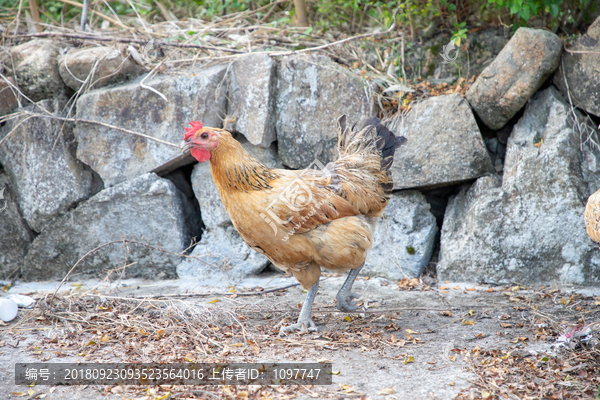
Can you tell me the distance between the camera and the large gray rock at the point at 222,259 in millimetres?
5570

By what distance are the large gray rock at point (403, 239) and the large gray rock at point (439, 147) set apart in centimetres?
26

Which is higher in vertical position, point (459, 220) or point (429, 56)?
point (429, 56)

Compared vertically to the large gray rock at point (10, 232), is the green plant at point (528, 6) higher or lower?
higher

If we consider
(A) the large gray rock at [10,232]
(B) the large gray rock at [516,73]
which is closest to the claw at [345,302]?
(B) the large gray rock at [516,73]

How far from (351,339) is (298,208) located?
114cm

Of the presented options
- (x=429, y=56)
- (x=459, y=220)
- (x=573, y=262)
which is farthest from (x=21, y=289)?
(x=573, y=262)

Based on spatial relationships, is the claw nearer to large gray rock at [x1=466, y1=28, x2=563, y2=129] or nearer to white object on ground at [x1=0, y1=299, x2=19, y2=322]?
large gray rock at [x1=466, y1=28, x2=563, y2=129]

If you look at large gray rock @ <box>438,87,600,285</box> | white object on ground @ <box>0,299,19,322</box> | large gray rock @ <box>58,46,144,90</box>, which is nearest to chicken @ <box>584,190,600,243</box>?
large gray rock @ <box>438,87,600,285</box>

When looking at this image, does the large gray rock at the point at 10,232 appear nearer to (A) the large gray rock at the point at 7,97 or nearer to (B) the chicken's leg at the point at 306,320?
(A) the large gray rock at the point at 7,97

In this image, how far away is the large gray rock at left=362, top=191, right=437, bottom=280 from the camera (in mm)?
5348

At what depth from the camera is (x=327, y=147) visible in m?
5.50

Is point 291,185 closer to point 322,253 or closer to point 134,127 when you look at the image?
point 322,253

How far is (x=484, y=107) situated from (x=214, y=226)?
3.41 meters

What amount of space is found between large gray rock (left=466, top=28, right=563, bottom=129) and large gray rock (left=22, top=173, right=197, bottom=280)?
3.73 m
